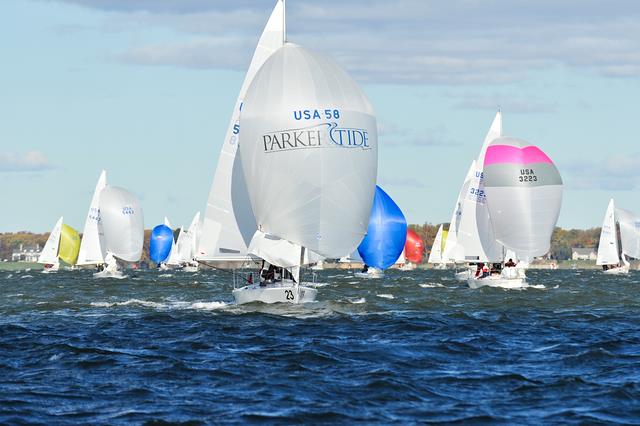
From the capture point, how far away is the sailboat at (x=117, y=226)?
98562 mm

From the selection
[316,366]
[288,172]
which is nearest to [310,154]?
[288,172]

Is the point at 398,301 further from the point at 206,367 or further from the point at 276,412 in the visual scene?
the point at 276,412

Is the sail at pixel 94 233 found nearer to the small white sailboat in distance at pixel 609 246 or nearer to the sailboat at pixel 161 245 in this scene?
the sailboat at pixel 161 245

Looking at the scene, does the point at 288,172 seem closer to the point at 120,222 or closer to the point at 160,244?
the point at 120,222

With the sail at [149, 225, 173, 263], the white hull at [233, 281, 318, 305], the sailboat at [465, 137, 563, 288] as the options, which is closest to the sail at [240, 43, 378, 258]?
the white hull at [233, 281, 318, 305]

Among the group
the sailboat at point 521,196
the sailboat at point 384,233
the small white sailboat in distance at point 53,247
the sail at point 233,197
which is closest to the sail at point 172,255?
the small white sailboat in distance at point 53,247

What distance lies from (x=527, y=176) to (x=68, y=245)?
77600mm

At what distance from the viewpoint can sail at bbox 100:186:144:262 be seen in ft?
324

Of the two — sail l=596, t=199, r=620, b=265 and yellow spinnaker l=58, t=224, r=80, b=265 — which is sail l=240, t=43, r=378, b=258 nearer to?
sail l=596, t=199, r=620, b=265

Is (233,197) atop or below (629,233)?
below

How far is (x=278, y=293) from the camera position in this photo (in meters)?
37.7

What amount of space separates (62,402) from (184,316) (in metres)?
17.8

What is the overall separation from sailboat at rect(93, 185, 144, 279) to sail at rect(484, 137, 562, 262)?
40989 millimetres

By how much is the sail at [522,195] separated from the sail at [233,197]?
26731 millimetres
